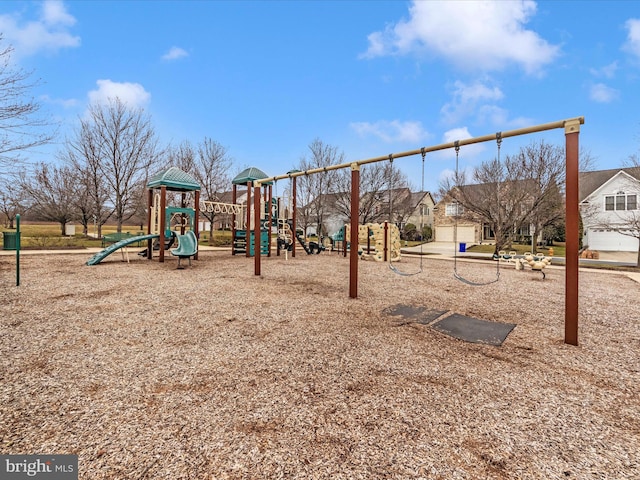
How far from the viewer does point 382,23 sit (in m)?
10.4

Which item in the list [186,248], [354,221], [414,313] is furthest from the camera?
[186,248]

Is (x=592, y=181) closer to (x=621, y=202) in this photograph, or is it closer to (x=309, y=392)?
(x=621, y=202)

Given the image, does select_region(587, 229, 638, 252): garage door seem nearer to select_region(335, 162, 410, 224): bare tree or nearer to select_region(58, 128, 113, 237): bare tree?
select_region(335, 162, 410, 224): bare tree

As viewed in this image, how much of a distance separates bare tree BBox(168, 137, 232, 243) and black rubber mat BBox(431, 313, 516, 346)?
24618 millimetres

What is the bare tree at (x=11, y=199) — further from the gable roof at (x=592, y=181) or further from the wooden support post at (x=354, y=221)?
the gable roof at (x=592, y=181)

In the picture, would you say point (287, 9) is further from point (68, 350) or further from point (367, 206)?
point (367, 206)

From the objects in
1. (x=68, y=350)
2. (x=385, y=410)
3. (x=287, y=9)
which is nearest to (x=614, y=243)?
(x=287, y=9)

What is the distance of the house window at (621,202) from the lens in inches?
912

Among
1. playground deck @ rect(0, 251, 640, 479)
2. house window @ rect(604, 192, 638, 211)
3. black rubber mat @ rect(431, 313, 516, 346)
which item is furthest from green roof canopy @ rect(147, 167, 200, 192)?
house window @ rect(604, 192, 638, 211)

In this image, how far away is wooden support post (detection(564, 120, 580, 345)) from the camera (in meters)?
3.83

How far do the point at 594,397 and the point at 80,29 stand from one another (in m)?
15.4

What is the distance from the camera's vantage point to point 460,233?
34812 millimetres

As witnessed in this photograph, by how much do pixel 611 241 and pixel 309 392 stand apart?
32.2m

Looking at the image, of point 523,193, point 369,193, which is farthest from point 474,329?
point 369,193
